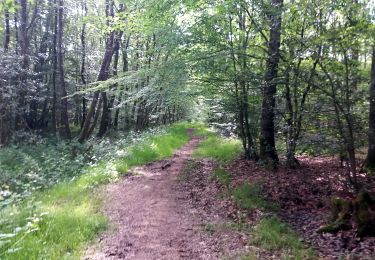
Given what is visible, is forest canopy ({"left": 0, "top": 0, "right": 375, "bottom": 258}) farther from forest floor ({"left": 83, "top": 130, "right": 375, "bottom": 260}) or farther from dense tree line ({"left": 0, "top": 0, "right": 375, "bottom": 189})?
forest floor ({"left": 83, "top": 130, "right": 375, "bottom": 260})

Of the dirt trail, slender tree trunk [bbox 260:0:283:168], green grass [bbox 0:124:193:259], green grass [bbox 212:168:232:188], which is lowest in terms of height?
the dirt trail

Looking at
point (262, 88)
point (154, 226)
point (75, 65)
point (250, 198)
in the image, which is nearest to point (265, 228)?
point (250, 198)

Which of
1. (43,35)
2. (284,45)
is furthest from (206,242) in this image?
(43,35)

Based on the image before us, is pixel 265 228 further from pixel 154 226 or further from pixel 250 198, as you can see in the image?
pixel 154 226

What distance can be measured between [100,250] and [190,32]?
5765 millimetres

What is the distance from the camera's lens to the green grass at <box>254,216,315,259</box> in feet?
14.7

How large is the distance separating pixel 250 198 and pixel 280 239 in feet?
6.24

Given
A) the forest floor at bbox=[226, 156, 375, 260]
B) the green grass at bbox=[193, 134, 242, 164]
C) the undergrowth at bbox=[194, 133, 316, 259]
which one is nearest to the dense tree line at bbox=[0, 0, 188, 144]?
the green grass at bbox=[193, 134, 242, 164]

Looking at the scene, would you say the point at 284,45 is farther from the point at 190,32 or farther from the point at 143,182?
the point at 143,182

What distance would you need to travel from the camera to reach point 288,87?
7.01m

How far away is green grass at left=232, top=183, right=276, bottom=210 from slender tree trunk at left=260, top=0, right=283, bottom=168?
5.61 ft

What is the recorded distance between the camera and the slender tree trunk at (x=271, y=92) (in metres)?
6.85

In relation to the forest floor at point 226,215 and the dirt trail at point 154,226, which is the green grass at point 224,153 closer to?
the forest floor at point 226,215

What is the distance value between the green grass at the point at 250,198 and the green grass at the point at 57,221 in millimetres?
2739
